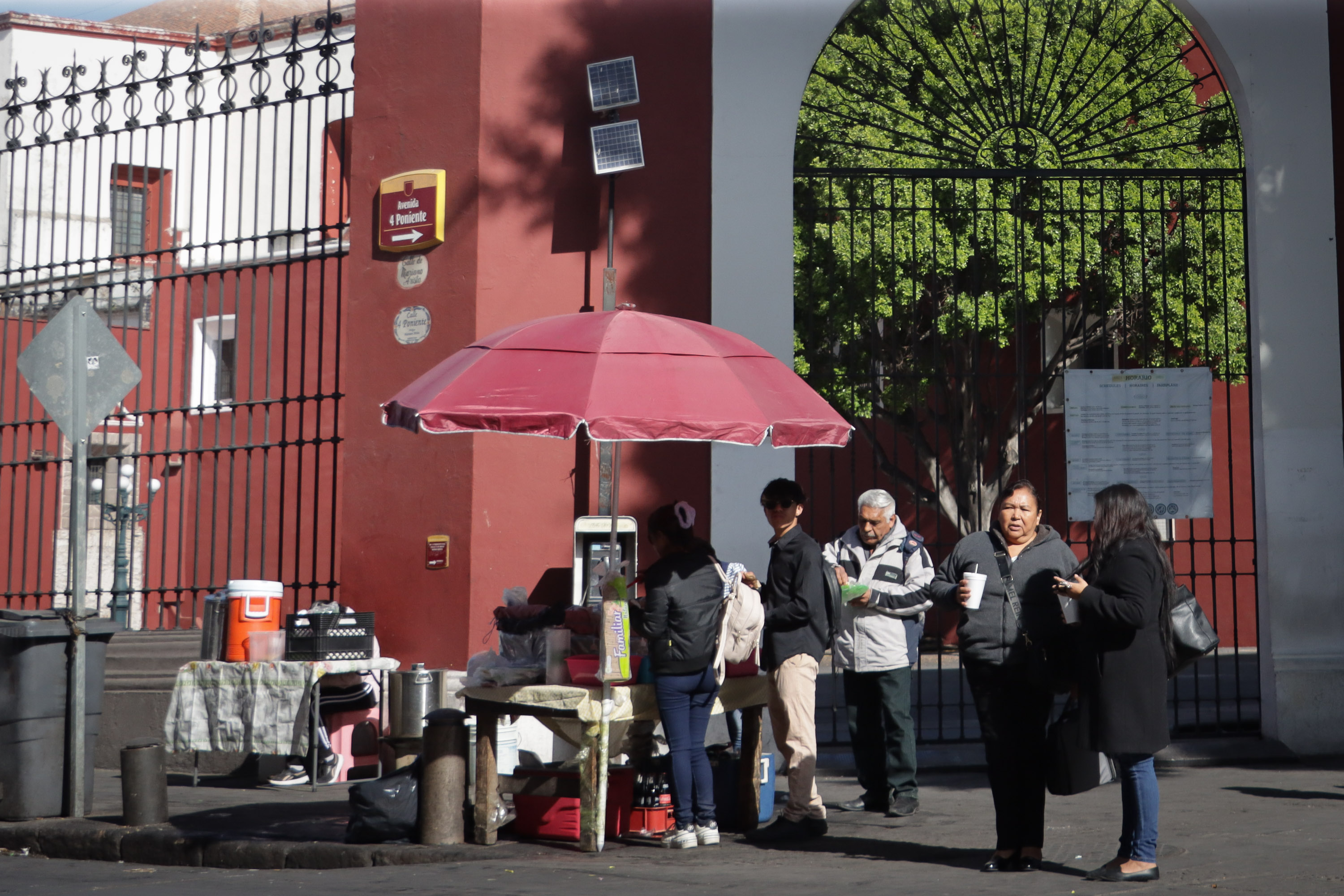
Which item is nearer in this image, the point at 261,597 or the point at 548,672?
the point at 548,672

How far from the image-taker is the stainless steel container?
8359 mm

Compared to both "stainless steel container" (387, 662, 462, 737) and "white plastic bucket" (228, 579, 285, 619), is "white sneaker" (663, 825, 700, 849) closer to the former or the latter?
"stainless steel container" (387, 662, 462, 737)

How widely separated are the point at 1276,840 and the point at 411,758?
170 inches

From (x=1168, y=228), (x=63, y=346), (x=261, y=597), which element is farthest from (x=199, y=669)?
(x=1168, y=228)

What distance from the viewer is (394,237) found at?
9.23 m

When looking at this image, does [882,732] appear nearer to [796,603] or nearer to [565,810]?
[796,603]

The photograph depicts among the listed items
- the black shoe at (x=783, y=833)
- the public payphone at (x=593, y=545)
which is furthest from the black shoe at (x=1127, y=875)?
the public payphone at (x=593, y=545)

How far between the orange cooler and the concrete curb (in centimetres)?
164

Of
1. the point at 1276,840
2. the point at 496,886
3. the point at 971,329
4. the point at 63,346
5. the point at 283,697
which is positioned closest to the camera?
the point at 496,886

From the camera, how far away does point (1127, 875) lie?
561 cm

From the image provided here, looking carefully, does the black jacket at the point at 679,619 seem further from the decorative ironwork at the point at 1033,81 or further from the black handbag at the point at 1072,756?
the decorative ironwork at the point at 1033,81

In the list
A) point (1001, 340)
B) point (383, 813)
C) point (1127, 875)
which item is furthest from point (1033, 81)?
point (383, 813)

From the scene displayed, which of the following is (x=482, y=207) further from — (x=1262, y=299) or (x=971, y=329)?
(x=971, y=329)

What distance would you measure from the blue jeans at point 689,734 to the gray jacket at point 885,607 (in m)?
1.20
